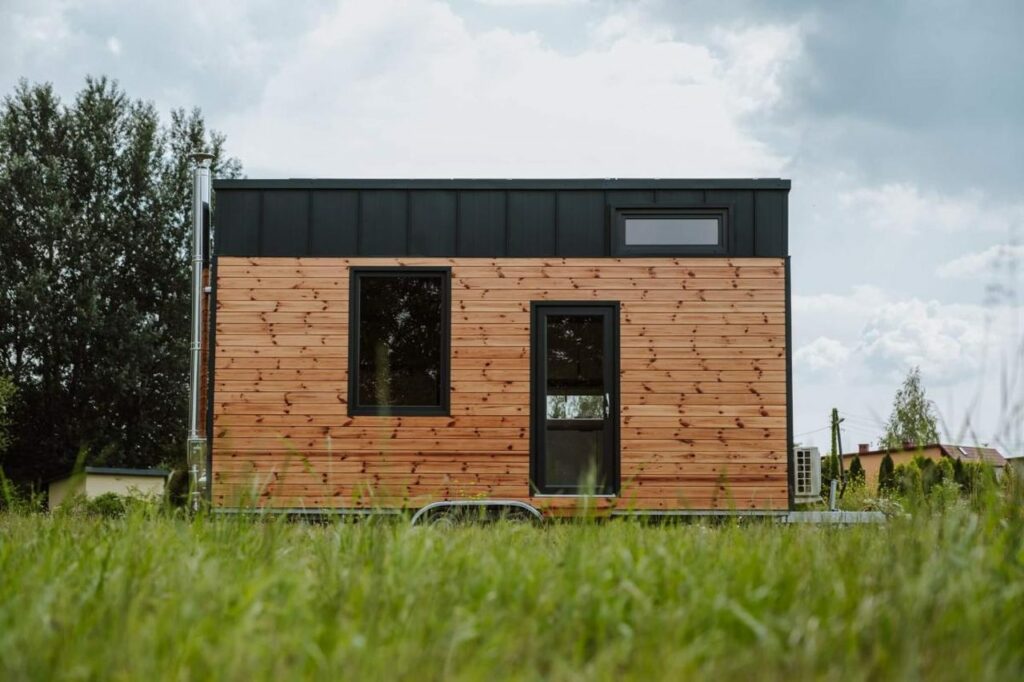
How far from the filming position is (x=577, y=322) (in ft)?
25.3

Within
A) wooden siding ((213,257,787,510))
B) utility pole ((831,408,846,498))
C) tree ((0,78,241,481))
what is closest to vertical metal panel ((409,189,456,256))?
wooden siding ((213,257,787,510))

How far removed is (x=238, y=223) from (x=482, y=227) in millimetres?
1837

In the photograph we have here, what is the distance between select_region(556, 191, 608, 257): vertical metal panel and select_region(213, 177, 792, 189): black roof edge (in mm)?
103

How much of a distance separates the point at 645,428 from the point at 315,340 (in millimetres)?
2521

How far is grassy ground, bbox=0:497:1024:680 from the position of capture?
179 cm

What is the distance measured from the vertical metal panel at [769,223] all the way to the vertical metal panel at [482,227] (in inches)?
74.6

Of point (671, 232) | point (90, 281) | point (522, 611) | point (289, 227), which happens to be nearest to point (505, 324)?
point (671, 232)

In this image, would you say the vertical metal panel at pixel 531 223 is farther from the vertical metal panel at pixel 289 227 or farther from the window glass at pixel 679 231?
the vertical metal panel at pixel 289 227

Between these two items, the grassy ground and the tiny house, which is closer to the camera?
the grassy ground

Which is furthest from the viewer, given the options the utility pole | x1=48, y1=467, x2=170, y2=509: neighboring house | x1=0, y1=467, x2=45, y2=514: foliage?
x1=48, y1=467, x2=170, y2=509: neighboring house

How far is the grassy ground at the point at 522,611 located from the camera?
179cm

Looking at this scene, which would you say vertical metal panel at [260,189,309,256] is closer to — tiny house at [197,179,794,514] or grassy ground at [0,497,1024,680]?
tiny house at [197,179,794,514]

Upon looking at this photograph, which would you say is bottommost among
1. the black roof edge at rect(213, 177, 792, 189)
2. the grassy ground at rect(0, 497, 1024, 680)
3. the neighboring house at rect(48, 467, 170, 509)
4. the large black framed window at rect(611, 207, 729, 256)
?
the neighboring house at rect(48, 467, 170, 509)

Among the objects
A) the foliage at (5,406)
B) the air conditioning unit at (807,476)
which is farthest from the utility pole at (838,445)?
the foliage at (5,406)
